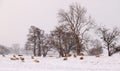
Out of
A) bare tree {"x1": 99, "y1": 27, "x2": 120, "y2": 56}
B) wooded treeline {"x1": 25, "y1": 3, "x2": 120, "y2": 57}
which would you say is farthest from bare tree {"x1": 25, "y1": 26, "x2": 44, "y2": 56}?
bare tree {"x1": 99, "y1": 27, "x2": 120, "y2": 56}

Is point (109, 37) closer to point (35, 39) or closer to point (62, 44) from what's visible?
point (62, 44)

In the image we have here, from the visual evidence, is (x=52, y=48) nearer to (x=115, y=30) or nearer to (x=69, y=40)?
(x=69, y=40)

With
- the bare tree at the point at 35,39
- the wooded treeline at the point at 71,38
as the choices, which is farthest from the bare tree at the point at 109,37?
the bare tree at the point at 35,39

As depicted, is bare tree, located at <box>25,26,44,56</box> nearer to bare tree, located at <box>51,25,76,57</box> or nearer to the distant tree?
the distant tree

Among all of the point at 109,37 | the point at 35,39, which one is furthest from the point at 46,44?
the point at 109,37

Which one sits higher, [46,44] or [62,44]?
[46,44]

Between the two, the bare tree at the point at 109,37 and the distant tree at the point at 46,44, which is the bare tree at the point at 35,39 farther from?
the bare tree at the point at 109,37

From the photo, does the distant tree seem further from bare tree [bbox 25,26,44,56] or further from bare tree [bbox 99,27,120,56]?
bare tree [bbox 99,27,120,56]

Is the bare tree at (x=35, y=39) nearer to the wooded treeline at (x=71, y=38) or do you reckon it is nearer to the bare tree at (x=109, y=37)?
the wooded treeline at (x=71, y=38)

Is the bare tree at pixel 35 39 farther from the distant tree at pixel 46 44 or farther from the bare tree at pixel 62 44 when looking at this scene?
the bare tree at pixel 62 44

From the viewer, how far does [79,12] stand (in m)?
34.7

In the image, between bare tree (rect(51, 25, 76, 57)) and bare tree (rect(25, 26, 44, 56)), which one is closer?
bare tree (rect(51, 25, 76, 57))

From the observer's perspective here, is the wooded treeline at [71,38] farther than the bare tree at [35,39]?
No

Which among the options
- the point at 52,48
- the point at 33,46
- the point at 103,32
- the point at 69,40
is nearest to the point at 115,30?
the point at 103,32
